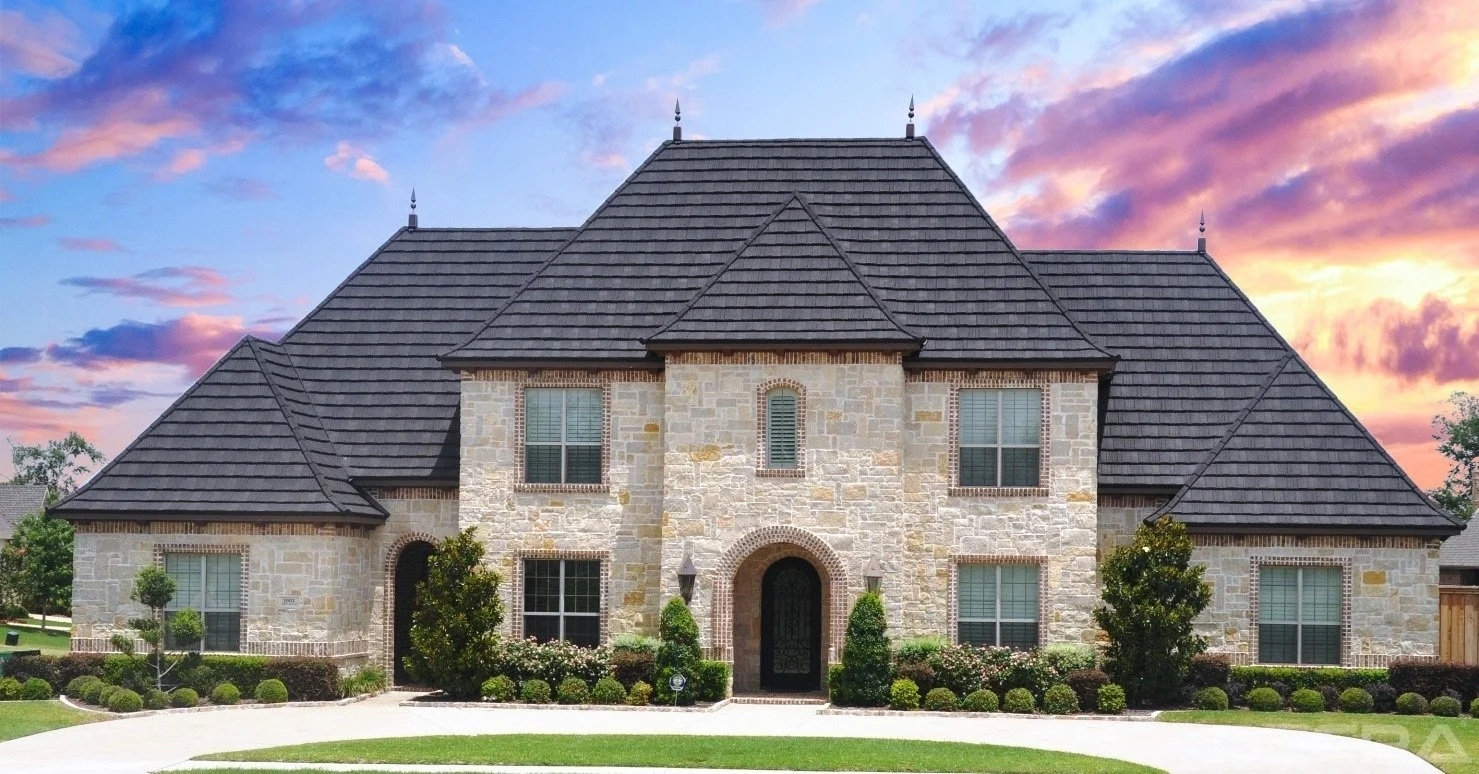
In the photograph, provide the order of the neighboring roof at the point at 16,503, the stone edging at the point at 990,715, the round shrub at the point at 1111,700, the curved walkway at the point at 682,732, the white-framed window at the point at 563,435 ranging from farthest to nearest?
the neighboring roof at the point at 16,503
the white-framed window at the point at 563,435
the round shrub at the point at 1111,700
the stone edging at the point at 990,715
the curved walkway at the point at 682,732

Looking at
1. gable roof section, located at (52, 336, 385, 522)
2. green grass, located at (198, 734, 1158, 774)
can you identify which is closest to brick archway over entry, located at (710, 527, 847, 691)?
green grass, located at (198, 734, 1158, 774)

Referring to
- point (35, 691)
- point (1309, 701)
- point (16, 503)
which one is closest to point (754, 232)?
point (1309, 701)

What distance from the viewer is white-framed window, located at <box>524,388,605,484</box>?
99.5ft

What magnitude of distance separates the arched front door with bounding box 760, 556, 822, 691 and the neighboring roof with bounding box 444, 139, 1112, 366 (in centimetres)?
485

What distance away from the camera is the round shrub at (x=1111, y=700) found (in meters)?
26.5

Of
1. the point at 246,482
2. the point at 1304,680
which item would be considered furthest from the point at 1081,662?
the point at 246,482

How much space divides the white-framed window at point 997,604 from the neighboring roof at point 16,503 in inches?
2473

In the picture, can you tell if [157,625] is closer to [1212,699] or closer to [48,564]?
[1212,699]

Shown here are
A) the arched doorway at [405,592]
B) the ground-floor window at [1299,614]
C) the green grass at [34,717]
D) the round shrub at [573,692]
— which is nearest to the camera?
the green grass at [34,717]

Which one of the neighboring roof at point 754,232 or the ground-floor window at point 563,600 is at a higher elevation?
the neighboring roof at point 754,232

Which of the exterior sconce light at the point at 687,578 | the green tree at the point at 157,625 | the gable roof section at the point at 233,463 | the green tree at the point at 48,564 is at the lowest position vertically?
the green tree at the point at 48,564

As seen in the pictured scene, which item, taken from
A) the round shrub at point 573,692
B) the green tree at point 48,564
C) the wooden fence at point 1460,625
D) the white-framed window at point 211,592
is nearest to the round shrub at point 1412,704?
the wooden fence at point 1460,625

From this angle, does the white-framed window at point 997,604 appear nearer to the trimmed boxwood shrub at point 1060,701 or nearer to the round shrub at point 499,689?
the trimmed boxwood shrub at point 1060,701

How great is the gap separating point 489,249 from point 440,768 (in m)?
17.6
